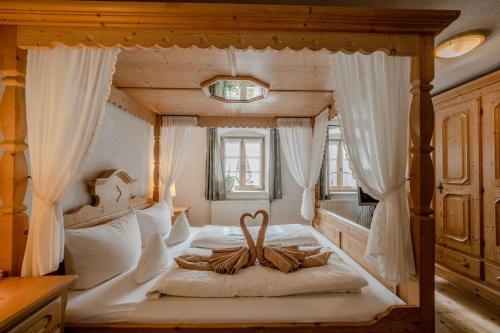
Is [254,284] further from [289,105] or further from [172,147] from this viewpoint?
[172,147]

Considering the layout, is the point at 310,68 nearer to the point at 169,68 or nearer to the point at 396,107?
the point at 396,107

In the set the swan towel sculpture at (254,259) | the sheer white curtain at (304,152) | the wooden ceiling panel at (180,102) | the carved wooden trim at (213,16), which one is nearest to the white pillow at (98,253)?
the swan towel sculpture at (254,259)

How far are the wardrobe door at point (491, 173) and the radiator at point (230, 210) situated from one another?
10.1 ft

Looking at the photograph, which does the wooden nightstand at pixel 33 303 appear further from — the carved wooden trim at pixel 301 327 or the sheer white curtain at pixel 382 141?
the sheer white curtain at pixel 382 141

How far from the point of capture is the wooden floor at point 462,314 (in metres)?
2.15

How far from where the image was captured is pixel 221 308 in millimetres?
1502

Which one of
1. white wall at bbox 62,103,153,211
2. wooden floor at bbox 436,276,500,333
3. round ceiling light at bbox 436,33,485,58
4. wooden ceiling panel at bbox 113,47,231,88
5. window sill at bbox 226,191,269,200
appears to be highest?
round ceiling light at bbox 436,33,485,58

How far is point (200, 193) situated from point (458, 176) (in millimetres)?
3808

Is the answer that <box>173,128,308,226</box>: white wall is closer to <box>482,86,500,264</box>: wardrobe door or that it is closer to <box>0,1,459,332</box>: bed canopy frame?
<box>482,86,500,264</box>: wardrobe door

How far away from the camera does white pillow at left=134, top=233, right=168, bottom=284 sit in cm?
177

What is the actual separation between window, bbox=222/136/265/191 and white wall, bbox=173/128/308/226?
43 cm

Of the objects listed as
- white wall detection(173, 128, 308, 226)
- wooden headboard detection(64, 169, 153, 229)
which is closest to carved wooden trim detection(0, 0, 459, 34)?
wooden headboard detection(64, 169, 153, 229)

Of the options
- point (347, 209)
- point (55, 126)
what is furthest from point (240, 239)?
point (347, 209)

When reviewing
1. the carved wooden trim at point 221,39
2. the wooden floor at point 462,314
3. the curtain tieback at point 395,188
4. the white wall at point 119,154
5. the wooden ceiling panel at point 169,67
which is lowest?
the wooden floor at point 462,314
